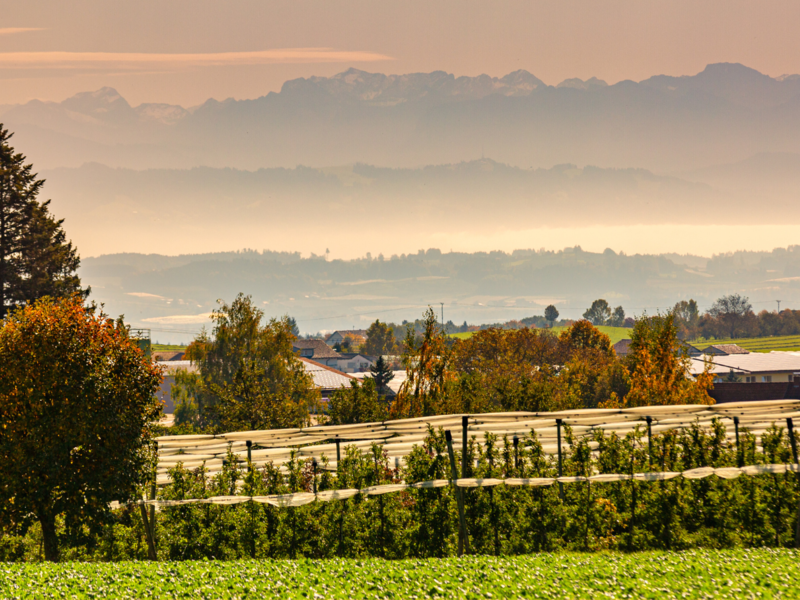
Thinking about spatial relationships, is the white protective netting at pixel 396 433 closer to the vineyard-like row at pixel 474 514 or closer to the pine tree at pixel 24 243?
the vineyard-like row at pixel 474 514

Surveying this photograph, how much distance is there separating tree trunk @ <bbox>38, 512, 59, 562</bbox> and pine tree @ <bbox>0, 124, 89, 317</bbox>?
112 ft

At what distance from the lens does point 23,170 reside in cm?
4969

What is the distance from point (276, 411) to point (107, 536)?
2003 cm

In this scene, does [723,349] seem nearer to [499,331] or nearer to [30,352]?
[499,331]

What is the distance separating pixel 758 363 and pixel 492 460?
4143 inches

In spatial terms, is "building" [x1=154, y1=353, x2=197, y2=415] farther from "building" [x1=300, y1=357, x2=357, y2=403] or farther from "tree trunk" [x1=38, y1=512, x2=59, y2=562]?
"tree trunk" [x1=38, y1=512, x2=59, y2=562]

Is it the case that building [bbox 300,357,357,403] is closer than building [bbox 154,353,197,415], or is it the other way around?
building [bbox 154,353,197,415]

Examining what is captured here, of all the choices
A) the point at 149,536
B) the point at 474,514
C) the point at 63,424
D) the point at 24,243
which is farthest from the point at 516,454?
the point at 24,243

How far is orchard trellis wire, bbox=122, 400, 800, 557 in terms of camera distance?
15977 mm

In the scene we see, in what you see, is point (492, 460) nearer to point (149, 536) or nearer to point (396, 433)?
point (396, 433)

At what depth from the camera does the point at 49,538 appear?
1488 centimetres

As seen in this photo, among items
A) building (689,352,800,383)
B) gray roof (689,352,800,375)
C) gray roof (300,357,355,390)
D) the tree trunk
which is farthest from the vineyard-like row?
building (689,352,800,383)

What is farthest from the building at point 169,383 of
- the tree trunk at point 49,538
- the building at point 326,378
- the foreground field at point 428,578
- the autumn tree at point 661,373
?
the autumn tree at point 661,373

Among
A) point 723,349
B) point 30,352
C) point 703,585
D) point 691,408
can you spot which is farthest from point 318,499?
point 723,349
